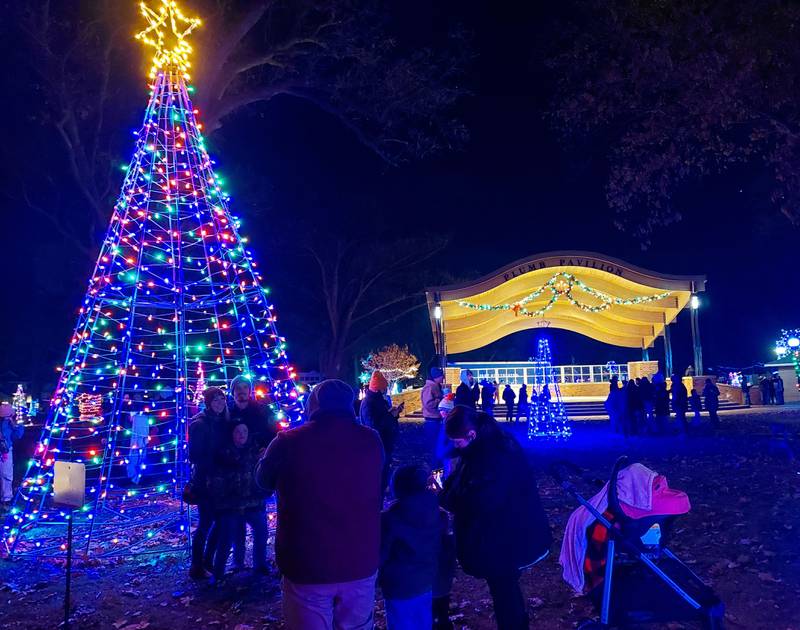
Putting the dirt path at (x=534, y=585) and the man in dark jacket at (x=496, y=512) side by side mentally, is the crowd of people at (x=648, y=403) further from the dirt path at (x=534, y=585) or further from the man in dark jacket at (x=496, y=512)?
the man in dark jacket at (x=496, y=512)

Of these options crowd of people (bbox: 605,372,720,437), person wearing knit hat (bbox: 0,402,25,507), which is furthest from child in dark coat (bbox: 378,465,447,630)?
crowd of people (bbox: 605,372,720,437)

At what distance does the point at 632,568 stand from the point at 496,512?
118 cm

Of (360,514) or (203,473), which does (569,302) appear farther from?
(360,514)

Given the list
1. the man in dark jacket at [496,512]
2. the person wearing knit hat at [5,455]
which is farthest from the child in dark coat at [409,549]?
the person wearing knit hat at [5,455]

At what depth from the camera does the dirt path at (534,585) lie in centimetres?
486

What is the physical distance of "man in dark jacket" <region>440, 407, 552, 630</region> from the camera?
3705mm

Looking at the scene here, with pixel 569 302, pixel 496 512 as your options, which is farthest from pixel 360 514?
pixel 569 302

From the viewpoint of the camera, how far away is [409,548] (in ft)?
11.3

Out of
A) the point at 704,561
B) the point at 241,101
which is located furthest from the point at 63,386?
the point at 241,101

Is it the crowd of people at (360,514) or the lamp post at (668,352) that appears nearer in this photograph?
the crowd of people at (360,514)

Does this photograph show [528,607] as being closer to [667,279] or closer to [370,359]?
[667,279]

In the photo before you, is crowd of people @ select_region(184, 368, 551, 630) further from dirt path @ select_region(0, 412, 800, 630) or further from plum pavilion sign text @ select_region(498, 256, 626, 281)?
plum pavilion sign text @ select_region(498, 256, 626, 281)

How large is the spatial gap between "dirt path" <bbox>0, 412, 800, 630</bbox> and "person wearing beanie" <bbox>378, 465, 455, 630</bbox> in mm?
1336

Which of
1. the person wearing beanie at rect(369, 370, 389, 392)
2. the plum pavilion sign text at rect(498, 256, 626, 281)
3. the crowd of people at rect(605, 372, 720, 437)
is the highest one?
the plum pavilion sign text at rect(498, 256, 626, 281)
